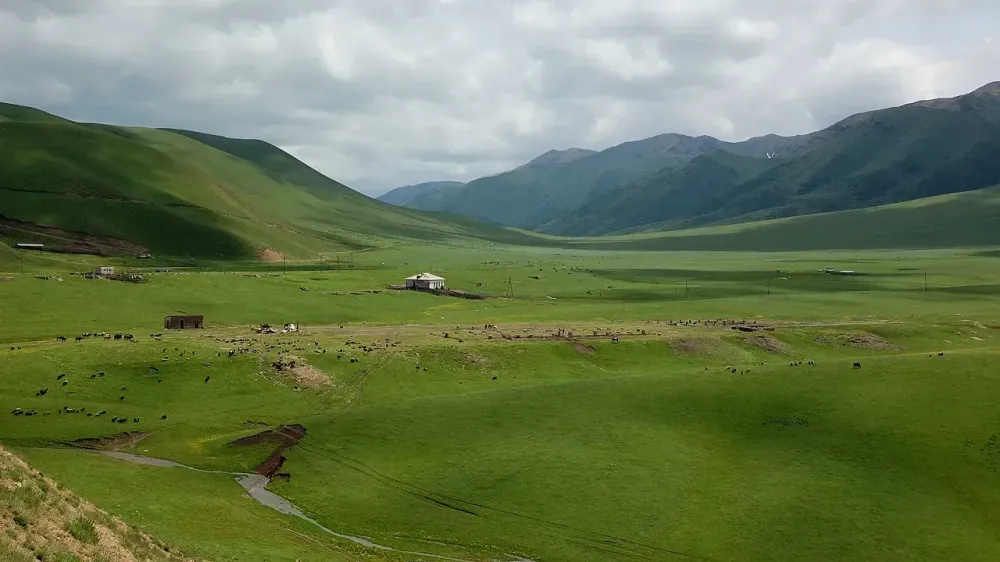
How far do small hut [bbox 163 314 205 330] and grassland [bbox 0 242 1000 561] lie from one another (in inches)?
110

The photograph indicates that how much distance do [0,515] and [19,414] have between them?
50128 millimetres

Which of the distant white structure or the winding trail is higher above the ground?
the distant white structure

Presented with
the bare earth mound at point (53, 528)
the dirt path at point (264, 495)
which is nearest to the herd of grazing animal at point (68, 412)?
the dirt path at point (264, 495)

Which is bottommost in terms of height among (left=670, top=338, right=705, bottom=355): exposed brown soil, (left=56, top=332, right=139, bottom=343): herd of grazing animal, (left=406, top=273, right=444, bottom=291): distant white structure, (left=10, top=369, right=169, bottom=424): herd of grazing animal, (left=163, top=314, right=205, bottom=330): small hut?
(left=10, top=369, right=169, bottom=424): herd of grazing animal

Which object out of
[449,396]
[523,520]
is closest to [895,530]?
[523,520]

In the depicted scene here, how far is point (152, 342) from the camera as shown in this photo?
3497 inches

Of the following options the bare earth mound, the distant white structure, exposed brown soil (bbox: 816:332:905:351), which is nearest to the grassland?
exposed brown soil (bbox: 816:332:905:351)

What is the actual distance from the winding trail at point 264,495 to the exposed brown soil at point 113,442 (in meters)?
1.26

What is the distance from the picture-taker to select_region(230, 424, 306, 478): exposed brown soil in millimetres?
62469

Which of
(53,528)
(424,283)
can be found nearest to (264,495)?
(53,528)

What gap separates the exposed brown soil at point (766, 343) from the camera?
10888 centimetres

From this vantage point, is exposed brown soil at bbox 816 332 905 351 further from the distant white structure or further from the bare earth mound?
the bare earth mound

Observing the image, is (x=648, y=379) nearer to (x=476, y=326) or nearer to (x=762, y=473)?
(x=762, y=473)

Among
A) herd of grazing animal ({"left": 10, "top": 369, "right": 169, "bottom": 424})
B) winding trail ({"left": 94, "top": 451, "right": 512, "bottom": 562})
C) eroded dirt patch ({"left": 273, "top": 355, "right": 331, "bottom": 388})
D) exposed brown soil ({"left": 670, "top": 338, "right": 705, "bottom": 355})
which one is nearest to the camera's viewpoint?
winding trail ({"left": 94, "top": 451, "right": 512, "bottom": 562})
